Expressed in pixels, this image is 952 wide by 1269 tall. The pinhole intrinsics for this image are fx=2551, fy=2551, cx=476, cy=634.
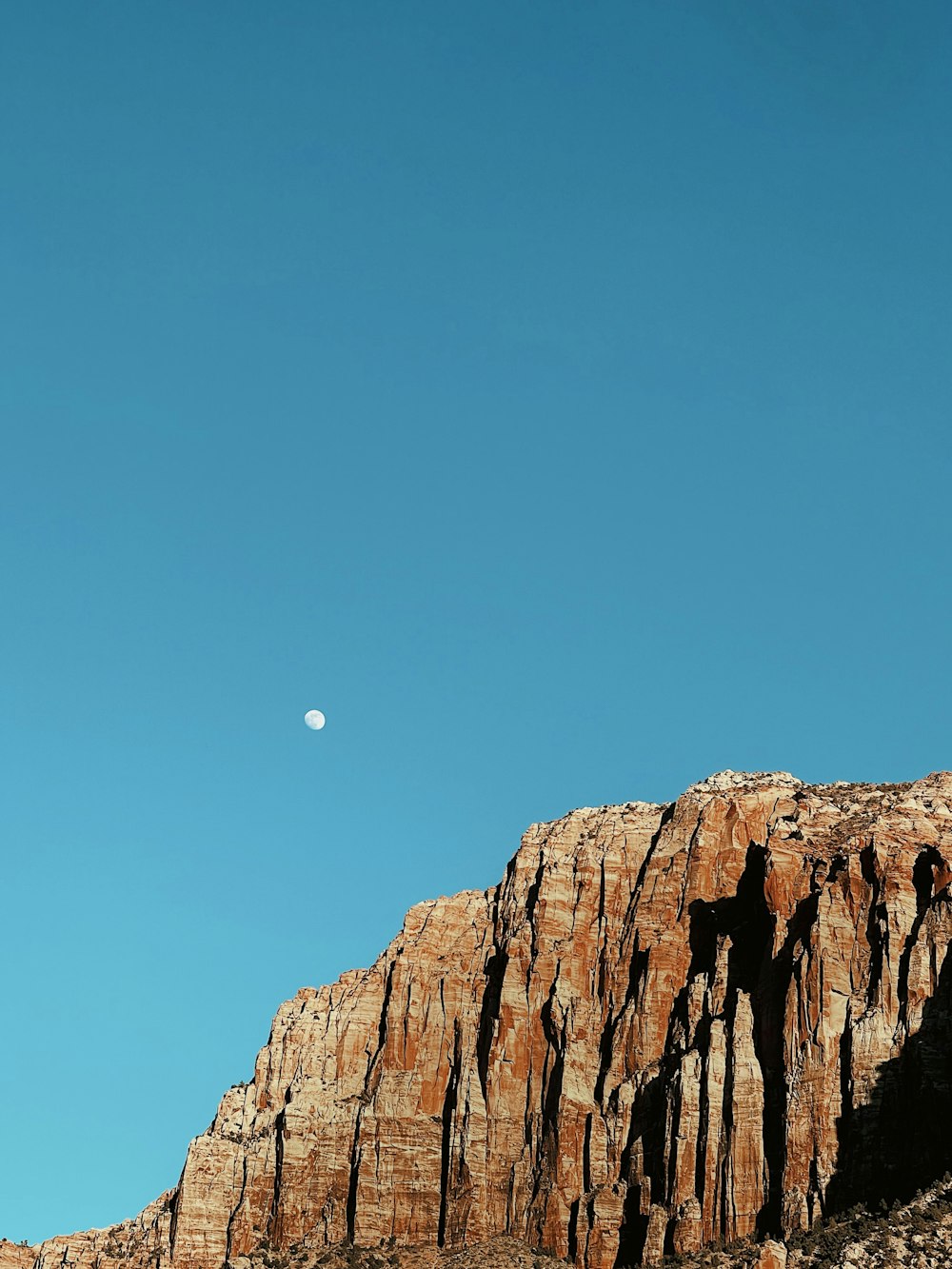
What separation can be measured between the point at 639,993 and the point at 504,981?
1170 cm

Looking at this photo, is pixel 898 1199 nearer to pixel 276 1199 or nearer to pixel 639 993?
pixel 639 993

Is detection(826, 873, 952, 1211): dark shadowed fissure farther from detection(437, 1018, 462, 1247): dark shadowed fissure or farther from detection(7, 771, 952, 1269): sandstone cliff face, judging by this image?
detection(437, 1018, 462, 1247): dark shadowed fissure

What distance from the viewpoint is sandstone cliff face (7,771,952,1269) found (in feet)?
550

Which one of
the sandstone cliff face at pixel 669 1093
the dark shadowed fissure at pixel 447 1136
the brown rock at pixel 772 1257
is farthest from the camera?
the dark shadowed fissure at pixel 447 1136

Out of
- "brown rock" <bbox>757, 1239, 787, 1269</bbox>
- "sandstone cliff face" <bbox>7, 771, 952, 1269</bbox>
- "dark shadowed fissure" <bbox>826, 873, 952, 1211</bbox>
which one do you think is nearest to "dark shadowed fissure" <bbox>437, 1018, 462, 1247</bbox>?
"sandstone cliff face" <bbox>7, 771, 952, 1269</bbox>

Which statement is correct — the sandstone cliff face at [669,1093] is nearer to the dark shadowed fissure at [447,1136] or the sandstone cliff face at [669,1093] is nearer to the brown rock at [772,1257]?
the dark shadowed fissure at [447,1136]

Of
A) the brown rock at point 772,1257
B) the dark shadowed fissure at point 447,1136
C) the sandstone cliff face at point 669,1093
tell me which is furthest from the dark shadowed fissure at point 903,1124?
the dark shadowed fissure at point 447,1136

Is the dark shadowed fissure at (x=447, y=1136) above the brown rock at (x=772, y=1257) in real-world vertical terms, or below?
above

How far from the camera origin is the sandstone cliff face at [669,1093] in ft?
550

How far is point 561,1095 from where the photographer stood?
187875 mm

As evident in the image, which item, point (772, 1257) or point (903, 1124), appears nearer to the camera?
point (772, 1257)

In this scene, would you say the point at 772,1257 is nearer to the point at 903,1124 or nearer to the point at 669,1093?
the point at 903,1124

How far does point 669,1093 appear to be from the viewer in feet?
582

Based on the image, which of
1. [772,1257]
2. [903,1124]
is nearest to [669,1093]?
[903,1124]
